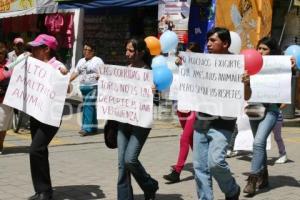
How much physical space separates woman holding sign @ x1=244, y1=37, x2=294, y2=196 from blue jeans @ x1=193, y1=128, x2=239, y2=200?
991mm

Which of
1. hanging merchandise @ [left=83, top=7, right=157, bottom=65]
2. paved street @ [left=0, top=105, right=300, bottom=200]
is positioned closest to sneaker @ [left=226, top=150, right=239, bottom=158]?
paved street @ [left=0, top=105, right=300, bottom=200]

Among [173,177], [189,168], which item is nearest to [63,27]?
[189,168]

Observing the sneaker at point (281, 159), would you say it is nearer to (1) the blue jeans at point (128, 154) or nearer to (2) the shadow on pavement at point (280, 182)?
(2) the shadow on pavement at point (280, 182)

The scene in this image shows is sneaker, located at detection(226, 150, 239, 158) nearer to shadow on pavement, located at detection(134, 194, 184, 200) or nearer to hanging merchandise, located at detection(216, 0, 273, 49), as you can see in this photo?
shadow on pavement, located at detection(134, 194, 184, 200)

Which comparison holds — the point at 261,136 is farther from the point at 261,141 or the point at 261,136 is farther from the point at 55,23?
the point at 55,23

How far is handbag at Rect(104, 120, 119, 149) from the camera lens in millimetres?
5582

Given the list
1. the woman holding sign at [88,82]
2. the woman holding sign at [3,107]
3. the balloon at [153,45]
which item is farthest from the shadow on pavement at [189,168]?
the woman holding sign at [88,82]

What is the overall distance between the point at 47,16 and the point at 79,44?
144 centimetres

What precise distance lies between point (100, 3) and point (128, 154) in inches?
323

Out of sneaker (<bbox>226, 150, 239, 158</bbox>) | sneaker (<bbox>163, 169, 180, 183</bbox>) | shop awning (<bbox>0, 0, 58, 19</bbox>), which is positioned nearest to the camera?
sneaker (<bbox>163, 169, 180, 183</bbox>)

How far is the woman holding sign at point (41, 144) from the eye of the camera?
224 inches

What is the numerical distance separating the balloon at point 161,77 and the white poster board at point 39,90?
97 centimetres

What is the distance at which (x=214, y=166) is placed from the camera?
5.07 m

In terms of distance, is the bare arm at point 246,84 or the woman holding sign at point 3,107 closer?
the bare arm at point 246,84
